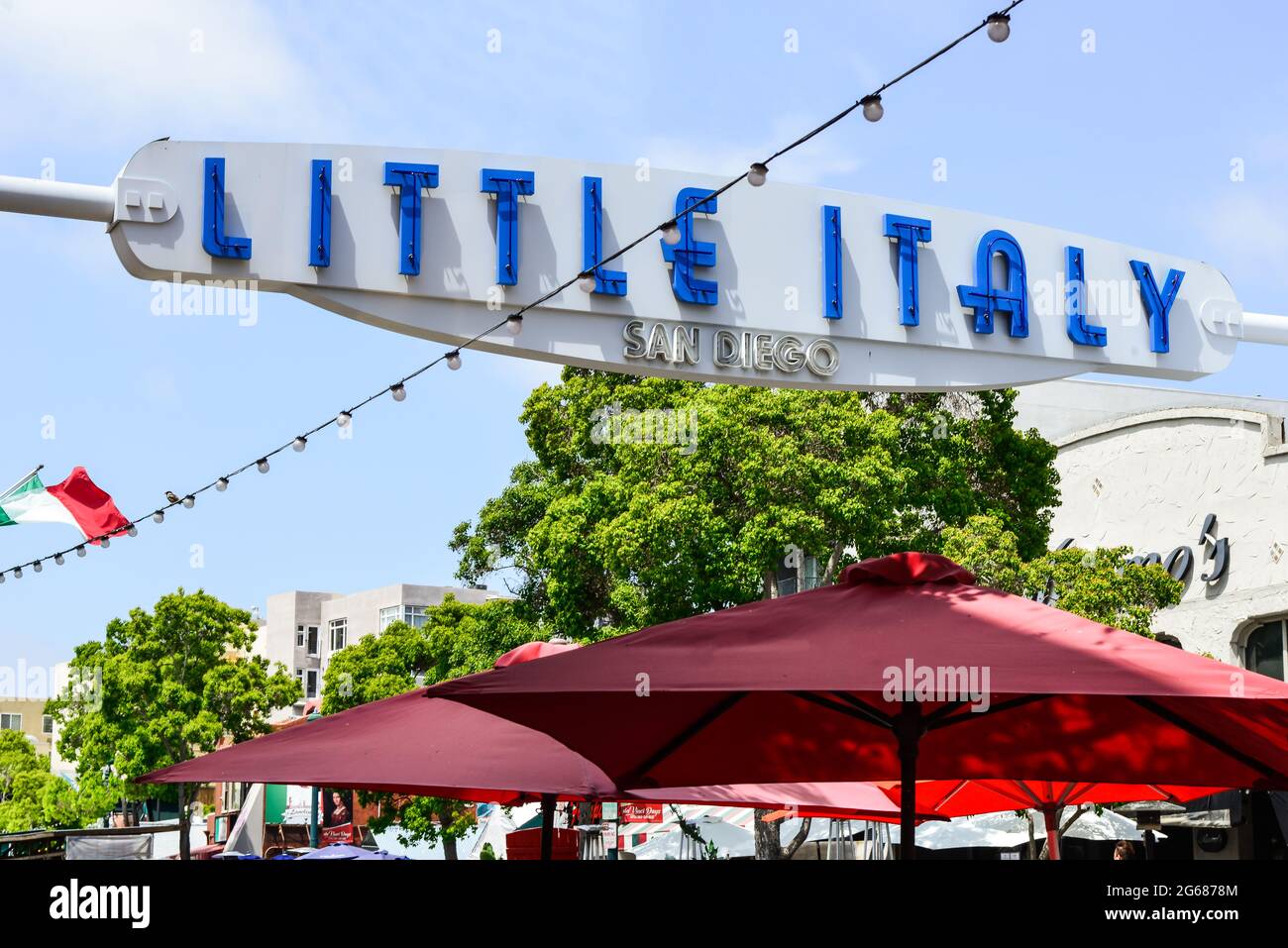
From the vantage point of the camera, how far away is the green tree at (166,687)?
40562 millimetres

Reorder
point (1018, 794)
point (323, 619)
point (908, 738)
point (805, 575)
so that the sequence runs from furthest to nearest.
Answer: point (323, 619) < point (805, 575) < point (1018, 794) < point (908, 738)

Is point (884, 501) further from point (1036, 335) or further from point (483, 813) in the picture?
point (483, 813)

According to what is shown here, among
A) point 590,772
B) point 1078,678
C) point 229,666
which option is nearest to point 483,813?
point 229,666

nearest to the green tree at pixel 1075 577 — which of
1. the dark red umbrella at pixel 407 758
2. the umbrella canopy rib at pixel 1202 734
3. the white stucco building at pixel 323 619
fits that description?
the dark red umbrella at pixel 407 758

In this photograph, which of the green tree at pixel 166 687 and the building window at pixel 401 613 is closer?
the green tree at pixel 166 687

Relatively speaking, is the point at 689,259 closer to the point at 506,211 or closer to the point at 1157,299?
the point at 506,211

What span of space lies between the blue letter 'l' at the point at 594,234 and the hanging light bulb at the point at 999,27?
464cm

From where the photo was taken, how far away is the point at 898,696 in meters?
4.48

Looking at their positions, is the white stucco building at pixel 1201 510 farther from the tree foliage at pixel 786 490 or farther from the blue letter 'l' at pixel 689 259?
the blue letter 'l' at pixel 689 259

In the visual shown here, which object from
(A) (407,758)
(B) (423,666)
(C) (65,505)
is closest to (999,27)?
(A) (407,758)

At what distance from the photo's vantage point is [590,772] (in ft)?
25.2

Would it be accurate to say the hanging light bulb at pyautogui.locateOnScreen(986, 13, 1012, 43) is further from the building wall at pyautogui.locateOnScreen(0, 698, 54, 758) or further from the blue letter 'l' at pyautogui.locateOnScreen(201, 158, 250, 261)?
the building wall at pyautogui.locateOnScreen(0, 698, 54, 758)

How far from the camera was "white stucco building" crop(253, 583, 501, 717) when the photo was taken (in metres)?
65.3

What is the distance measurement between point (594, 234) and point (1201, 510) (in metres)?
14.2
